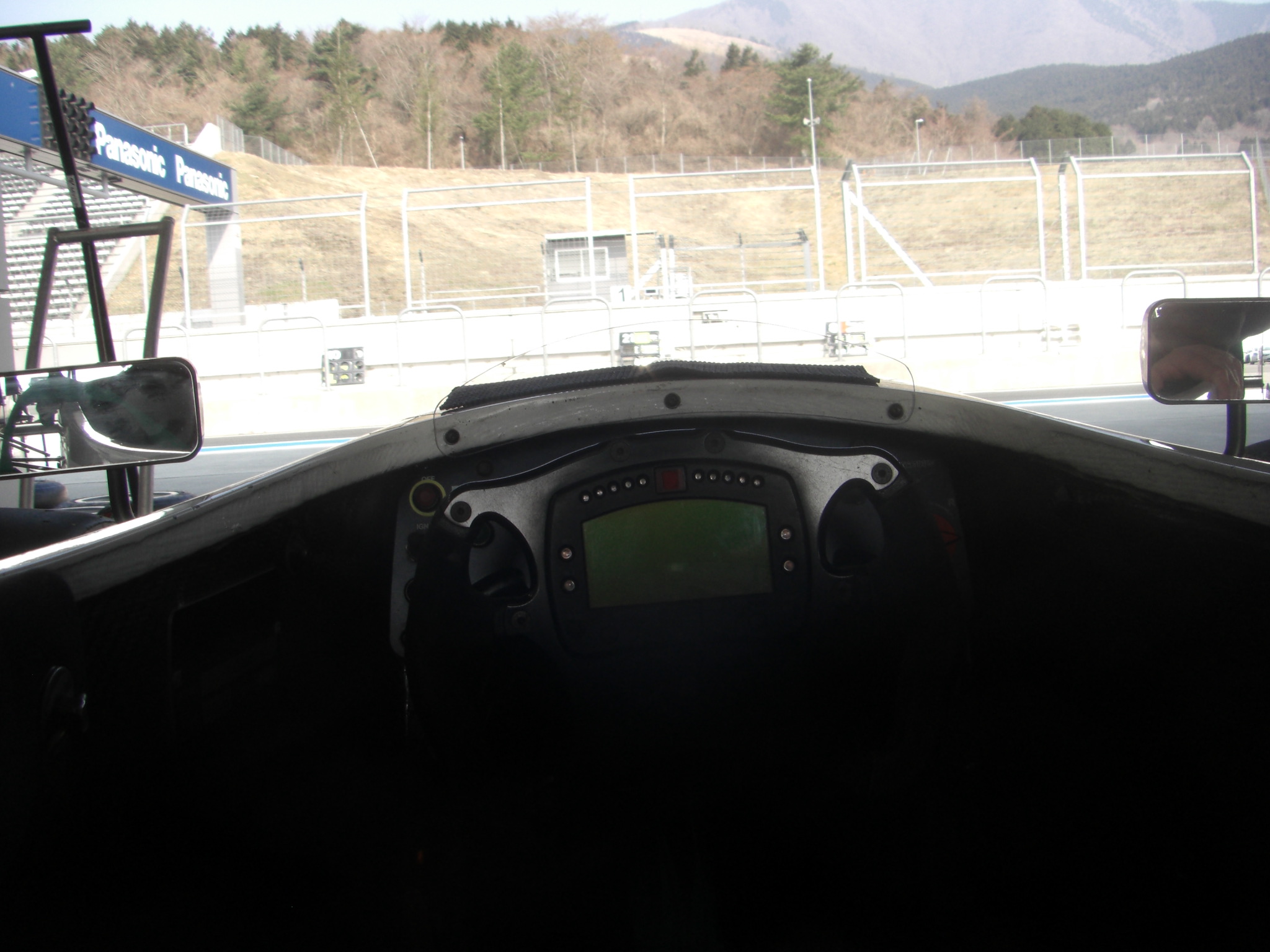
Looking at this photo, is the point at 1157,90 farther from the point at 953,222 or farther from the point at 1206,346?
the point at 1206,346

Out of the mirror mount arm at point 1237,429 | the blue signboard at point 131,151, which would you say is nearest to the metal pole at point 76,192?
the blue signboard at point 131,151

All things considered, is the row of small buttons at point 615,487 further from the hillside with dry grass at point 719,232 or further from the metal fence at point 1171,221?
the metal fence at point 1171,221

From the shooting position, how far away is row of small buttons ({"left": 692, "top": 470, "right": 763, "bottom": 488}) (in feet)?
5.64

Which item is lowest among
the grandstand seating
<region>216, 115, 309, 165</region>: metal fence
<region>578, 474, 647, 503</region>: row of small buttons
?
<region>578, 474, 647, 503</region>: row of small buttons

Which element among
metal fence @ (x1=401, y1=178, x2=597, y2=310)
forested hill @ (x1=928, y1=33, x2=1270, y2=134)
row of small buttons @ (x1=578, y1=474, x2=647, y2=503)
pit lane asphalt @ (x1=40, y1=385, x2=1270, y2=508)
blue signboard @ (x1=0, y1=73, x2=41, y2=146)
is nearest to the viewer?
row of small buttons @ (x1=578, y1=474, x2=647, y2=503)

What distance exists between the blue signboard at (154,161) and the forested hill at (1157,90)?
9426 cm

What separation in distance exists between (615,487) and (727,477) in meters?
0.19

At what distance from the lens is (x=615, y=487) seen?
173cm

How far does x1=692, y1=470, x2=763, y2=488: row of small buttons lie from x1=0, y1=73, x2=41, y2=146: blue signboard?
3253 millimetres

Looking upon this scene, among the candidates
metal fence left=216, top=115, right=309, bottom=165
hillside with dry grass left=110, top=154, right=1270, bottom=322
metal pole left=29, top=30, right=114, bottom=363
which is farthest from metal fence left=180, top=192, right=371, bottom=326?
metal pole left=29, top=30, right=114, bottom=363

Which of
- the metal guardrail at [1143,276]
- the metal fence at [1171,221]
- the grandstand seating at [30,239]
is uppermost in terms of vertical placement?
the metal fence at [1171,221]

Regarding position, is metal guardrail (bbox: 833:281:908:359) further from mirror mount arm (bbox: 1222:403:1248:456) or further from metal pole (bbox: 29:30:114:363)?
metal pole (bbox: 29:30:114:363)

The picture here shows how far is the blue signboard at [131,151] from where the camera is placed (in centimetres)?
368

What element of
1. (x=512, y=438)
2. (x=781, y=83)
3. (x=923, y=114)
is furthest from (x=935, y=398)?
(x=923, y=114)
